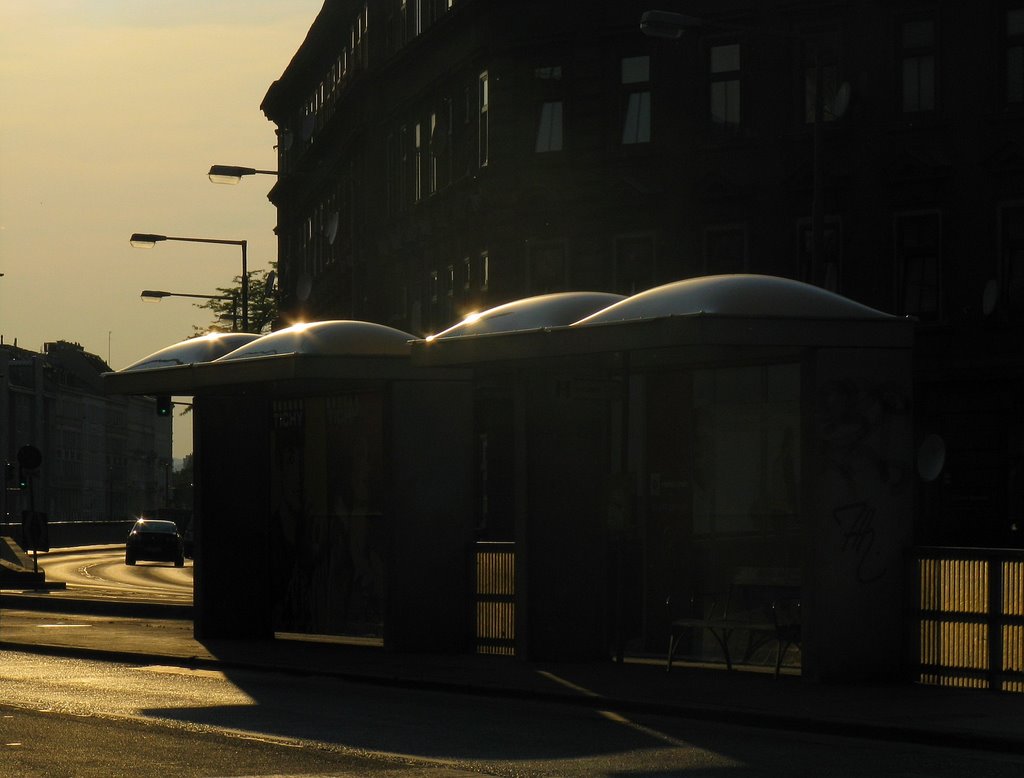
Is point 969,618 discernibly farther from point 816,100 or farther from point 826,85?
point 826,85

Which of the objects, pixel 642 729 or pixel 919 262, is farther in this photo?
pixel 919 262

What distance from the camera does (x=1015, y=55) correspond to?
35375 millimetres

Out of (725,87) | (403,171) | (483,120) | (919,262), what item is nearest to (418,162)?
(403,171)

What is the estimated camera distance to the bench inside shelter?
17.2 m

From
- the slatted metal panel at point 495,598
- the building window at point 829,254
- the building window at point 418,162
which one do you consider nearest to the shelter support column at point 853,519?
the slatted metal panel at point 495,598

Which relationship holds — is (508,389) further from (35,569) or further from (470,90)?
(35,569)

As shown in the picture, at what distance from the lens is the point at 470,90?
42.0 meters

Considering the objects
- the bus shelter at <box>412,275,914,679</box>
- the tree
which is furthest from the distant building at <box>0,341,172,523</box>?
the bus shelter at <box>412,275,914,679</box>

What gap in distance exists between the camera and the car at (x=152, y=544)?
227ft

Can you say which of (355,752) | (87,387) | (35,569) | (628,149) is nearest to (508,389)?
(628,149)

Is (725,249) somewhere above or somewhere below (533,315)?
above

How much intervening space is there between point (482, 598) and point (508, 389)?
62.5 ft

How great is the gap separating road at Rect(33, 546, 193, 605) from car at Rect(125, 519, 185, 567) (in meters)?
0.37

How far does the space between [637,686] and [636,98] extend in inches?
941
